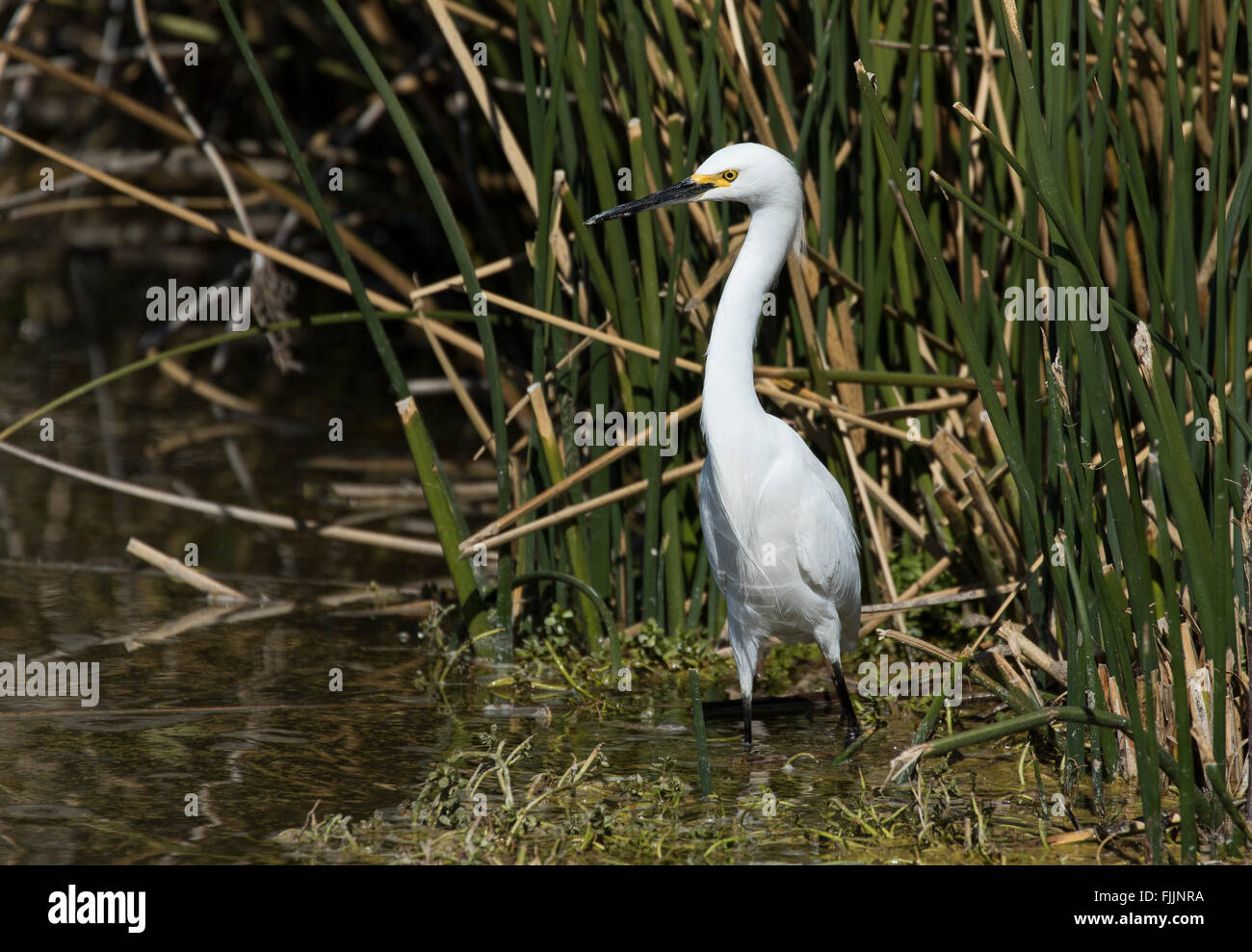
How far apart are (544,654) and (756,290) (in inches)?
60.0

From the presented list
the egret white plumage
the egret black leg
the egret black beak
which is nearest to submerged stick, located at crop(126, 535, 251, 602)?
the egret white plumage

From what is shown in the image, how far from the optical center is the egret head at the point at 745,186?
379cm

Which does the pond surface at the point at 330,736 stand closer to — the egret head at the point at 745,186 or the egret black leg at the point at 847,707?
the egret black leg at the point at 847,707

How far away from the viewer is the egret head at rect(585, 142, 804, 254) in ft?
12.4

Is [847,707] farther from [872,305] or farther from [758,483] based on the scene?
[872,305]

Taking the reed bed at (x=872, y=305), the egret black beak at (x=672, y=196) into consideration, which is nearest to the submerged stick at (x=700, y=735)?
the reed bed at (x=872, y=305)

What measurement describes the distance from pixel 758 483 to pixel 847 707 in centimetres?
74

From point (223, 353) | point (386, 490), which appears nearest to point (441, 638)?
point (386, 490)

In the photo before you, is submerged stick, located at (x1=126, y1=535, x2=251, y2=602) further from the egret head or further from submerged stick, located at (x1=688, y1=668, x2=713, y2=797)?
submerged stick, located at (x1=688, y1=668, x2=713, y2=797)

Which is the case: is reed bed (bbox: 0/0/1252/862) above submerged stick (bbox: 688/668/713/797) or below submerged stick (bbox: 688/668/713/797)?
above

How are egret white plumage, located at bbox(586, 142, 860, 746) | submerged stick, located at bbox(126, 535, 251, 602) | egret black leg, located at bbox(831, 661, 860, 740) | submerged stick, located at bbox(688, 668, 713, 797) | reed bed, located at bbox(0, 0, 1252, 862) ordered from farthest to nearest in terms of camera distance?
submerged stick, located at bbox(126, 535, 251, 602) → egret black leg, located at bbox(831, 661, 860, 740) → egret white plumage, located at bbox(586, 142, 860, 746) → reed bed, located at bbox(0, 0, 1252, 862) → submerged stick, located at bbox(688, 668, 713, 797)

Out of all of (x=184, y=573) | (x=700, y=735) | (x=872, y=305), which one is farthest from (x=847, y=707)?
(x=184, y=573)

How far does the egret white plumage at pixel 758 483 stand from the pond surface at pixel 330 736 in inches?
15.9
